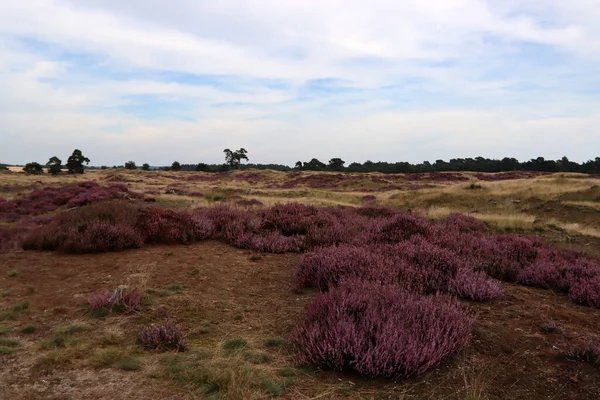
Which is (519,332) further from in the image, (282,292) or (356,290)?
(282,292)

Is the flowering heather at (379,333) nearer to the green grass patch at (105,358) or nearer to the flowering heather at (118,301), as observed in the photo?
the green grass patch at (105,358)

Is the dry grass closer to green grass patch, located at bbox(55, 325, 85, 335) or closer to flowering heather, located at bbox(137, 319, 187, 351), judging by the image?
flowering heather, located at bbox(137, 319, 187, 351)

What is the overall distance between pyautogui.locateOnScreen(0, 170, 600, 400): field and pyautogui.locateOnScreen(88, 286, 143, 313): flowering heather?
18mm

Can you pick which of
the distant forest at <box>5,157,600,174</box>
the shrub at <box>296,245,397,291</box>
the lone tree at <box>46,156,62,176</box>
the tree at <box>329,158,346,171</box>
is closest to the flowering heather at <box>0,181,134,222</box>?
the shrub at <box>296,245,397,291</box>

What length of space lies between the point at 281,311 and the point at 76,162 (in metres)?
75.2

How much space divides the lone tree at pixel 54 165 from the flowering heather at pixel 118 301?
69.8 meters

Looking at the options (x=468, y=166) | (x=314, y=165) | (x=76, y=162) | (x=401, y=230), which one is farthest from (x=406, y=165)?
(x=401, y=230)

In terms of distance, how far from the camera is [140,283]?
6520 mm

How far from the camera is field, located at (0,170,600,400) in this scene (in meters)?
3.57

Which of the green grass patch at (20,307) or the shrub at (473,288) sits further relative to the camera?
the shrub at (473,288)

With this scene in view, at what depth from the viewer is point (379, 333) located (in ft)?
12.7

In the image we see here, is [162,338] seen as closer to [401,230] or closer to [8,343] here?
[8,343]

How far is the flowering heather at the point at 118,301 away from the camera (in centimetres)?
542

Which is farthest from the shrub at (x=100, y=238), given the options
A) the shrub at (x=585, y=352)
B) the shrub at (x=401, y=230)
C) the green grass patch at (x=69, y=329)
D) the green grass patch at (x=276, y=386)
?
the shrub at (x=585, y=352)
